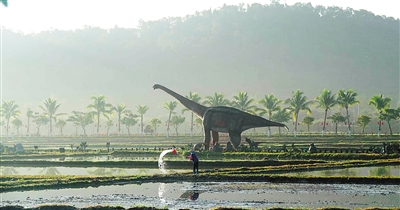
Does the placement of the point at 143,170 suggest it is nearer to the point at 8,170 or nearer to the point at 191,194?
the point at 8,170

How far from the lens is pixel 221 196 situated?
→ 2328 centimetres

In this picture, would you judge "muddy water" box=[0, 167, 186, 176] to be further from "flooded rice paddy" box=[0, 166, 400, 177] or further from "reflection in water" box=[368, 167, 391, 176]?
"reflection in water" box=[368, 167, 391, 176]

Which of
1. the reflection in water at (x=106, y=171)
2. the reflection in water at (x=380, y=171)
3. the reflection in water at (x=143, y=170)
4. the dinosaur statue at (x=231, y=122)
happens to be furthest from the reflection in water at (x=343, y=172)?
the dinosaur statue at (x=231, y=122)

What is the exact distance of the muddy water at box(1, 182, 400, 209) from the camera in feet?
69.1

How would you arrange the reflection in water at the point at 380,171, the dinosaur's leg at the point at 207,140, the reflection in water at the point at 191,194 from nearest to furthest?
the reflection in water at the point at 191,194 → the reflection in water at the point at 380,171 → the dinosaur's leg at the point at 207,140

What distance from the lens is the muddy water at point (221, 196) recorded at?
21.1m

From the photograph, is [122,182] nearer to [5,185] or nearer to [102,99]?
[5,185]

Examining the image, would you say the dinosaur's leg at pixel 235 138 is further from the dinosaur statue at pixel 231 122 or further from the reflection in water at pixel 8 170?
the reflection in water at pixel 8 170

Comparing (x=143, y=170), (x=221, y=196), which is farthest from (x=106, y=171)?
(x=221, y=196)

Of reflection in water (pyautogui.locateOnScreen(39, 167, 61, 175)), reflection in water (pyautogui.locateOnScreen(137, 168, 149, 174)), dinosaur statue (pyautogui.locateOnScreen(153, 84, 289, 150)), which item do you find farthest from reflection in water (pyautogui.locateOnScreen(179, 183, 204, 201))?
dinosaur statue (pyautogui.locateOnScreen(153, 84, 289, 150))

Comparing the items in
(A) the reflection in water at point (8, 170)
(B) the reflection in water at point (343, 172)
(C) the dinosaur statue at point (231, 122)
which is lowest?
(A) the reflection in water at point (8, 170)

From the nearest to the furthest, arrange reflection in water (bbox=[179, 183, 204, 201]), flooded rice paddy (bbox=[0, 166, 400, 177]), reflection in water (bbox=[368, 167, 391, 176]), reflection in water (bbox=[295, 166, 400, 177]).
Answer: reflection in water (bbox=[179, 183, 204, 201])
reflection in water (bbox=[368, 167, 391, 176])
reflection in water (bbox=[295, 166, 400, 177])
flooded rice paddy (bbox=[0, 166, 400, 177])

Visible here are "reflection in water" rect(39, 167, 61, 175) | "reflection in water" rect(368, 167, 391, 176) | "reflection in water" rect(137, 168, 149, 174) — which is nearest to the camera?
"reflection in water" rect(368, 167, 391, 176)

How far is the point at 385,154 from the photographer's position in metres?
41.6
